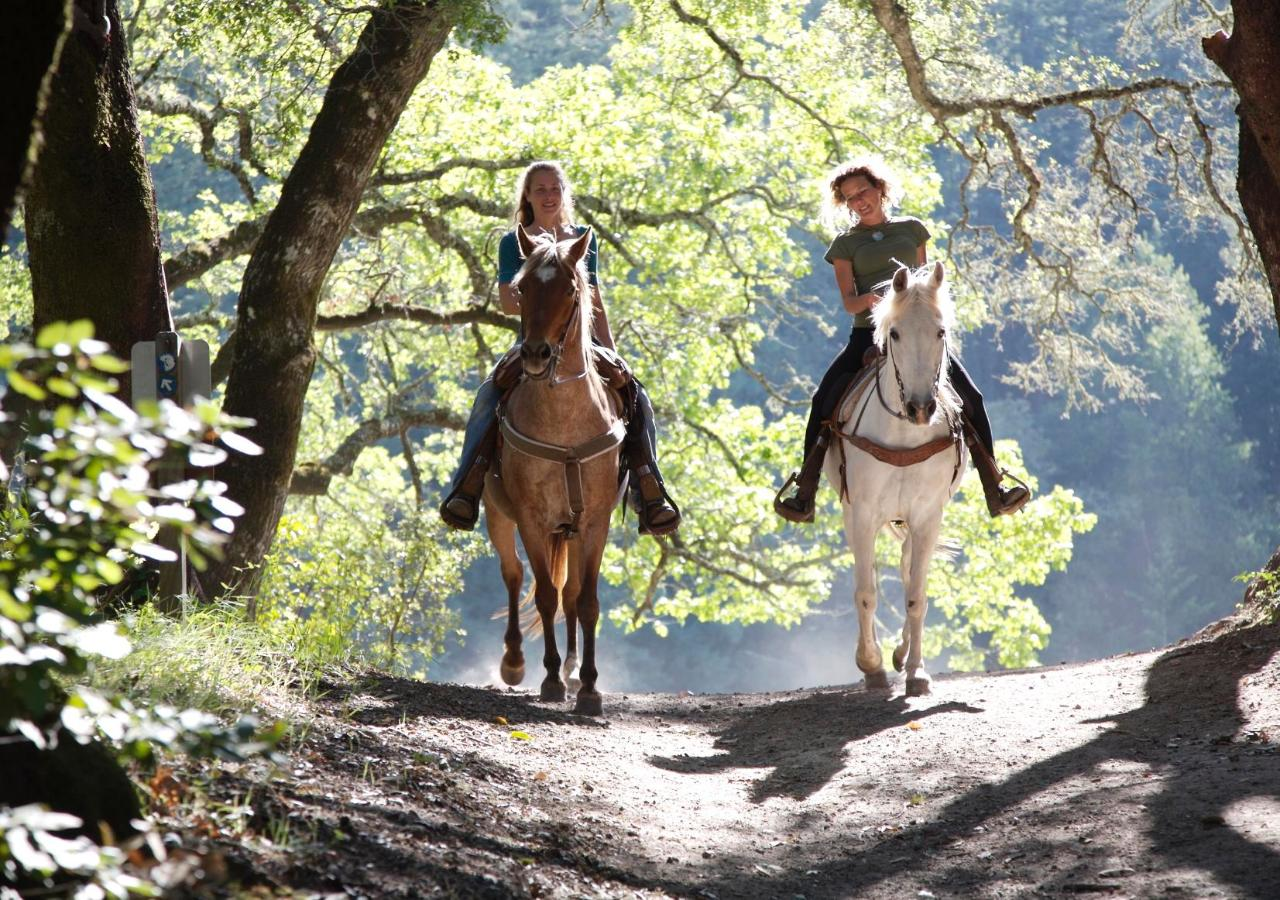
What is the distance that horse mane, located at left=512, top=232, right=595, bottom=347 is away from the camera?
6.44 metres

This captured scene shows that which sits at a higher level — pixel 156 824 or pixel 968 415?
pixel 968 415

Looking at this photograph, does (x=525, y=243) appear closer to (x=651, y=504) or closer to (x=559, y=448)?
(x=559, y=448)

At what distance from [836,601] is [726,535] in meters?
45.9

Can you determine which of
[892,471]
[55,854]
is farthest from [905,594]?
[55,854]

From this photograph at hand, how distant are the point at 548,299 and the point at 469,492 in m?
1.57

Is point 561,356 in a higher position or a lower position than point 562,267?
lower

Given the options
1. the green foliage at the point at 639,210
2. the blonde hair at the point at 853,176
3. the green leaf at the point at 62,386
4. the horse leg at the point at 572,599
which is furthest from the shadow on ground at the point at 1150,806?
the green foliage at the point at 639,210

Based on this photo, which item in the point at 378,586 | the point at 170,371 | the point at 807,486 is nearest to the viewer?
the point at 170,371

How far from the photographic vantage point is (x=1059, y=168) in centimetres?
1566

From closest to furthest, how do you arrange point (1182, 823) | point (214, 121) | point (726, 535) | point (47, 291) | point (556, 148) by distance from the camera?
1. point (1182, 823)
2. point (47, 291)
3. point (214, 121)
4. point (556, 148)
5. point (726, 535)

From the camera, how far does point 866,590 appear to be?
8.00 m

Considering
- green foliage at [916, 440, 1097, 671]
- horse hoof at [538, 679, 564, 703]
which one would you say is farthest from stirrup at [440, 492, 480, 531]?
green foliage at [916, 440, 1097, 671]

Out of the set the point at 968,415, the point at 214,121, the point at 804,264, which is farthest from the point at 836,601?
the point at 968,415

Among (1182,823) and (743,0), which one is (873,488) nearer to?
(1182,823)
